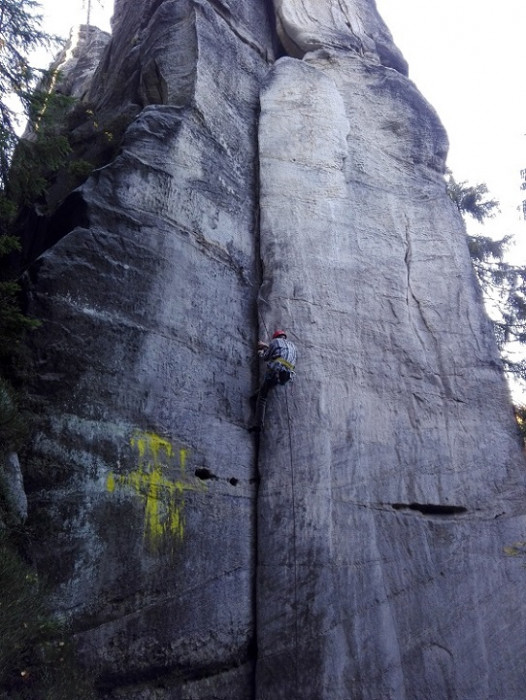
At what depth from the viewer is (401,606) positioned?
6.79m

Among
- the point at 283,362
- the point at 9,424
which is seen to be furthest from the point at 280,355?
the point at 9,424

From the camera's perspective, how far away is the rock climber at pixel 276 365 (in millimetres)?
7215

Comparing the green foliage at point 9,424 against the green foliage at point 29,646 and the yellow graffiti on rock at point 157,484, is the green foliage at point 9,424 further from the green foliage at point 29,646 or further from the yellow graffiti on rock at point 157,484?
the yellow graffiti on rock at point 157,484

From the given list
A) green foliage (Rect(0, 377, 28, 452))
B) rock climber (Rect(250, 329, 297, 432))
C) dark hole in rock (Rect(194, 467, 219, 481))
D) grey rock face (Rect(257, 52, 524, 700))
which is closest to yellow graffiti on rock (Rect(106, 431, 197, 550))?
dark hole in rock (Rect(194, 467, 219, 481))

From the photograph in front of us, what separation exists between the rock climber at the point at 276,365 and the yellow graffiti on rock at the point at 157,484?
4.04 ft

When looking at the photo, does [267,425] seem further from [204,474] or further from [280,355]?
[204,474]

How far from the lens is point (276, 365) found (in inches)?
283

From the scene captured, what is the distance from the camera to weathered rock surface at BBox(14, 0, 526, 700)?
600 cm

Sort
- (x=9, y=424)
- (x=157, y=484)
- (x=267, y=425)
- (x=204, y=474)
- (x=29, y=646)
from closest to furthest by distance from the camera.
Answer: (x=29, y=646) → (x=9, y=424) → (x=157, y=484) → (x=204, y=474) → (x=267, y=425)

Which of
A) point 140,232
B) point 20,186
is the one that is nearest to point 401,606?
point 140,232

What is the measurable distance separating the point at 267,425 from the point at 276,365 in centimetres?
78

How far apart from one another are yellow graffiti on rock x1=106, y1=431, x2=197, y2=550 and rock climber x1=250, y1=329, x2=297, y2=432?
1.23 m

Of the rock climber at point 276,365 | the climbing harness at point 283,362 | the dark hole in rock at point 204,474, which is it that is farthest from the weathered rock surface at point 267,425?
the climbing harness at point 283,362

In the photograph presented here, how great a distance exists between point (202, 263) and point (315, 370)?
1953 millimetres
